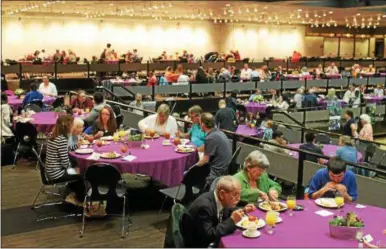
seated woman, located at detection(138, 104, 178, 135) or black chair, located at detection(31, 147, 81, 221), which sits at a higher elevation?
seated woman, located at detection(138, 104, 178, 135)

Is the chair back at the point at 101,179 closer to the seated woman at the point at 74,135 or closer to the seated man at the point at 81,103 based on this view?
the seated woman at the point at 74,135

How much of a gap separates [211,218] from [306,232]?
2.05 ft

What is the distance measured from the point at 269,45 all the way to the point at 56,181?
28566 mm

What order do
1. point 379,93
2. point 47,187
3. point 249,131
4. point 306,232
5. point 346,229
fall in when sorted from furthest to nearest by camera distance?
1. point 379,93
2. point 249,131
3. point 47,187
4. point 306,232
5. point 346,229

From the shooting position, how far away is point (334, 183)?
419cm

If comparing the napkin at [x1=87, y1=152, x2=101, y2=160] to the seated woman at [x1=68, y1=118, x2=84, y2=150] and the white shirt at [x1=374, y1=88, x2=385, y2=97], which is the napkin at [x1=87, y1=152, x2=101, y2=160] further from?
the white shirt at [x1=374, y1=88, x2=385, y2=97]

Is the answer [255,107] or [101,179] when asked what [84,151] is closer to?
[101,179]

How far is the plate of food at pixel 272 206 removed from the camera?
144 inches

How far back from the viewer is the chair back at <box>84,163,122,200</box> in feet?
16.1

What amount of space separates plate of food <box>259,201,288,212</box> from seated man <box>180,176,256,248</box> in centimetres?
34

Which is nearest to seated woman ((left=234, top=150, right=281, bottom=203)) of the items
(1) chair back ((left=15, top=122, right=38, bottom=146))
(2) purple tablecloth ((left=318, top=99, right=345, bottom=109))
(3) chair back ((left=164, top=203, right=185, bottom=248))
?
(3) chair back ((left=164, top=203, right=185, bottom=248))

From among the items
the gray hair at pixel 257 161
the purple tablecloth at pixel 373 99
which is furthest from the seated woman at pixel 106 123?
the purple tablecloth at pixel 373 99

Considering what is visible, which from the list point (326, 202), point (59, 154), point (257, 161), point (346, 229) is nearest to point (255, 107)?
point (59, 154)

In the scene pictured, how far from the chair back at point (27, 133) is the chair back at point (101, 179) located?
8.80 feet
